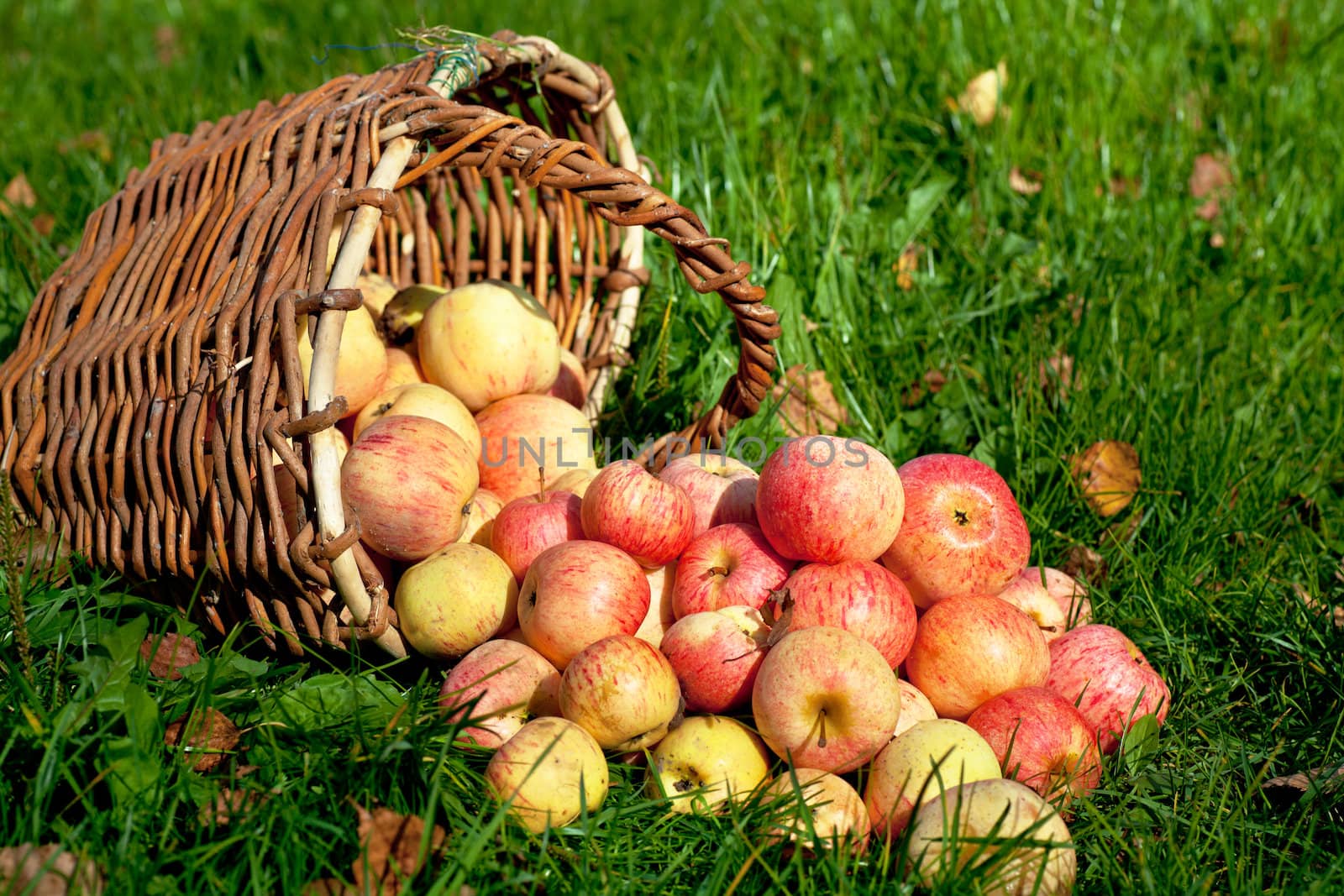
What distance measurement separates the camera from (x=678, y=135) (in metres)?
3.86

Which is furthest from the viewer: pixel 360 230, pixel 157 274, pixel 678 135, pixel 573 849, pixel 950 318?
pixel 678 135

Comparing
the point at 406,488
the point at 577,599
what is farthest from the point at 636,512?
the point at 406,488

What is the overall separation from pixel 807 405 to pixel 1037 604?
957mm

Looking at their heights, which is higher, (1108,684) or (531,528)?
(531,528)

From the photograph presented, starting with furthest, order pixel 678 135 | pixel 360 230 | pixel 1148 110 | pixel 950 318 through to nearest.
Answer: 1. pixel 1148 110
2. pixel 678 135
3. pixel 950 318
4. pixel 360 230

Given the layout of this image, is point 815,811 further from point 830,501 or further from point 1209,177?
point 1209,177

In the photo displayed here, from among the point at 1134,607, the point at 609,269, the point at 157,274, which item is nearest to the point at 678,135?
the point at 609,269

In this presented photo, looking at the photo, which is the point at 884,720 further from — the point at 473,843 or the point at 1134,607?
the point at 1134,607

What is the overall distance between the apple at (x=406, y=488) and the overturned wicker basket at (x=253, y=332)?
0.30 feet

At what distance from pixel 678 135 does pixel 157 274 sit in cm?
204

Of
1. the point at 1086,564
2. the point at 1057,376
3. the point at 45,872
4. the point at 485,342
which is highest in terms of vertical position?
the point at 485,342

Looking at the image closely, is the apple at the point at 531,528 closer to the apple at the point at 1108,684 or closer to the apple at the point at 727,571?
the apple at the point at 727,571

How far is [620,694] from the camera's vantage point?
5.93 feet

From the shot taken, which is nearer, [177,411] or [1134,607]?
[177,411]
